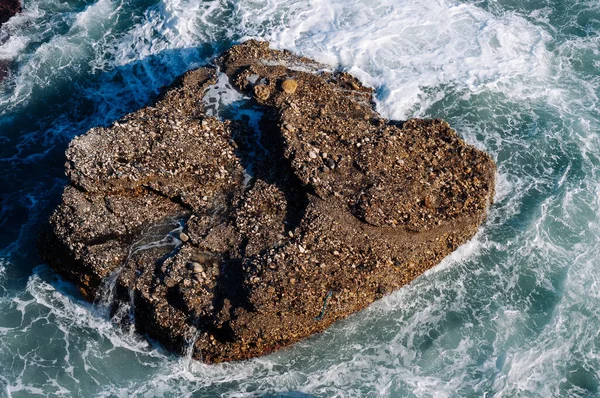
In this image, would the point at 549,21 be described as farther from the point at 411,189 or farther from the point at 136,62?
the point at 136,62

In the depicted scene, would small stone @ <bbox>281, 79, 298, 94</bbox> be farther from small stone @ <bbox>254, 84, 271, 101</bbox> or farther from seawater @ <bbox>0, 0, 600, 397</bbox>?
seawater @ <bbox>0, 0, 600, 397</bbox>

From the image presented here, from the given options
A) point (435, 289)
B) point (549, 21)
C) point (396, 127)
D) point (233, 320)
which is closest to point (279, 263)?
point (233, 320)

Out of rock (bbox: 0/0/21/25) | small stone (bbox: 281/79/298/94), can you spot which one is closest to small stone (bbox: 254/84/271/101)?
small stone (bbox: 281/79/298/94)

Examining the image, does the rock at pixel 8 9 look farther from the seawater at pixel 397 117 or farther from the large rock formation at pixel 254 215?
the large rock formation at pixel 254 215

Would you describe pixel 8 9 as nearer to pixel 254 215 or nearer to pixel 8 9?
pixel 8 9

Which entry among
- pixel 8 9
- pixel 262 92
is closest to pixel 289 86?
pixel 262 92
